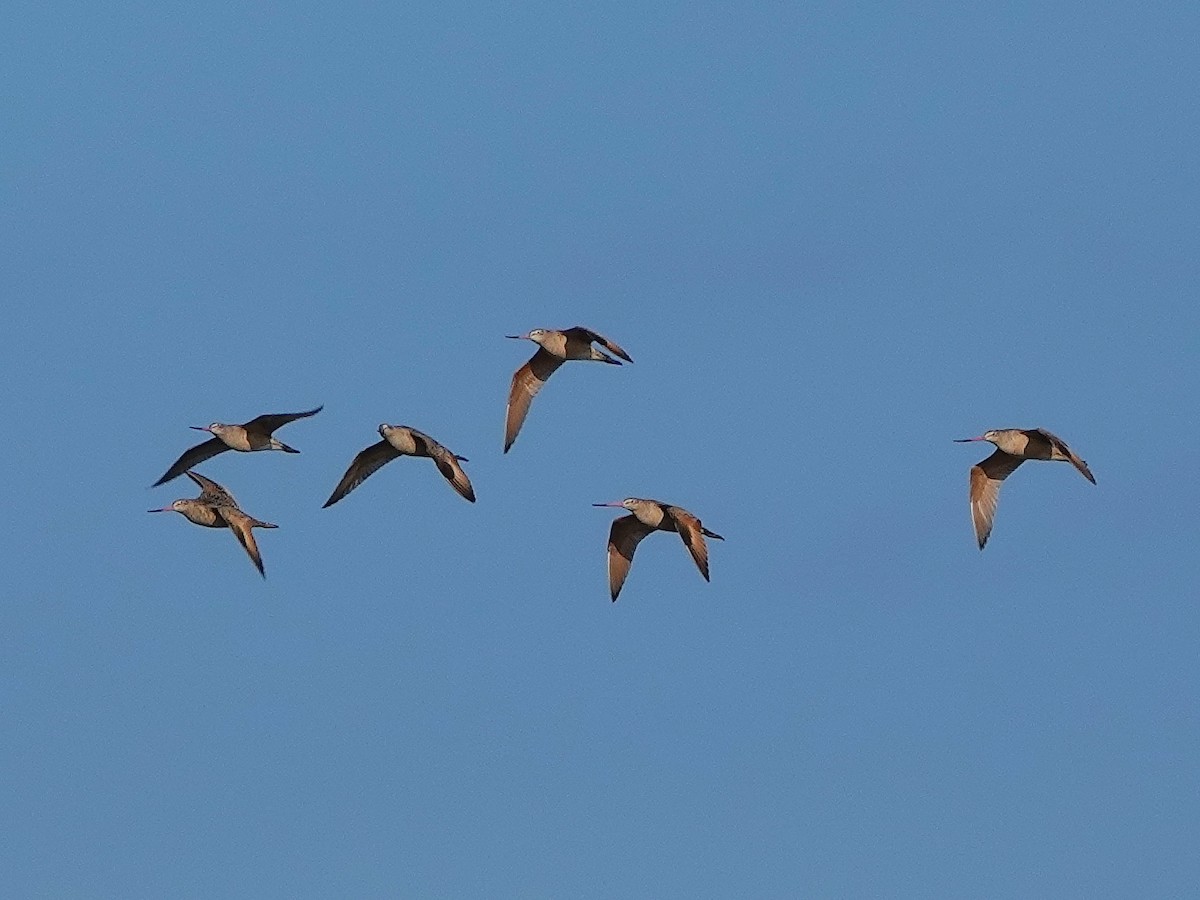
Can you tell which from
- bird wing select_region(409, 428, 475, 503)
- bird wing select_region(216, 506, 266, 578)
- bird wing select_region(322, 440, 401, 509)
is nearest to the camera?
bird wing select_region(216, 506, 266, 578)

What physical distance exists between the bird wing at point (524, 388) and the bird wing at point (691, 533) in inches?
141

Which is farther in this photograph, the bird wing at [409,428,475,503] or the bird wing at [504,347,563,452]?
the bird wing at [504,347,563,452]

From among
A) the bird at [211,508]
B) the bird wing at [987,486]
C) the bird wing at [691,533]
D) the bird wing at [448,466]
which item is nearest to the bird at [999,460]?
the bird wing at [987,486]

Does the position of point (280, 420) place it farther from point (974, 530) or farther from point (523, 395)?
point (974, 530)

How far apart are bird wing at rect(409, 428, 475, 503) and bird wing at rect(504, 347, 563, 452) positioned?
277cm

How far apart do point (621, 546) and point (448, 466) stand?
3.95 metres

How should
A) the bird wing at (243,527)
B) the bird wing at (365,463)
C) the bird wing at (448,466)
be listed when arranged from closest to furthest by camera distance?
the bird wing at (243,527) < the bird wing at (448,466) < the bird wing at (365,463)

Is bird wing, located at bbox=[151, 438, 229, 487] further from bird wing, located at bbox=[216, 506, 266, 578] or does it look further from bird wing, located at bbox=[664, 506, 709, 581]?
bird wing, located at bbox=[664, 506, 709, 581]

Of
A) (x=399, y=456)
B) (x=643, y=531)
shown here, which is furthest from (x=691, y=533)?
(x=399, y=456)

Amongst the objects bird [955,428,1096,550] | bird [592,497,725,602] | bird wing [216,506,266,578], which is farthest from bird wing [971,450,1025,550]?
bird wing [216,506,266,578]

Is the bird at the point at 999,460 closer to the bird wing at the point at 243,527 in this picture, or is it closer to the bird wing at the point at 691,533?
the bird wing at the point at 691,533

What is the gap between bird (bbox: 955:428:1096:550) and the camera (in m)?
35.8

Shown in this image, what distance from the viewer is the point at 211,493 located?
121 feet

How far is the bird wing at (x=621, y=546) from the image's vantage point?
38188mm
